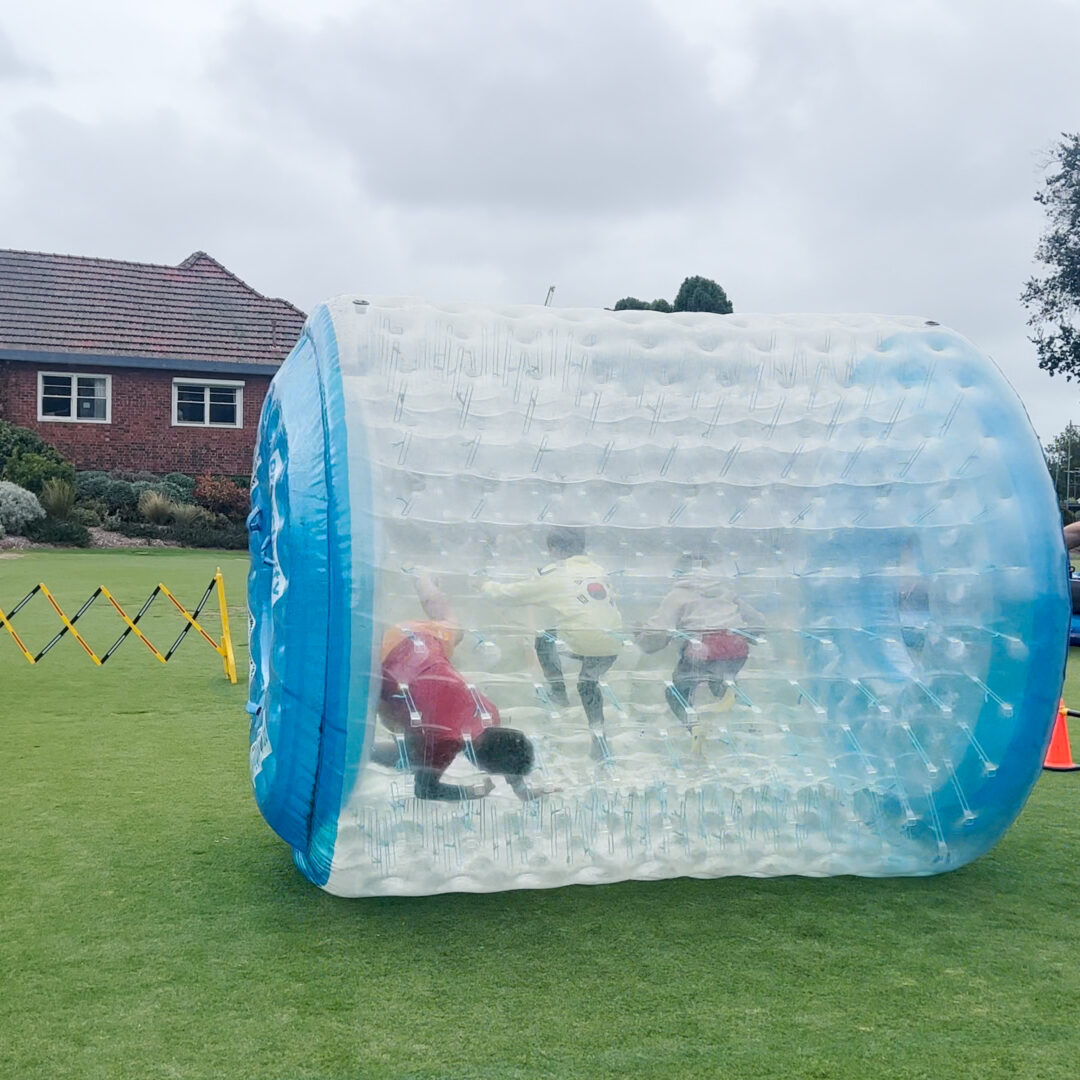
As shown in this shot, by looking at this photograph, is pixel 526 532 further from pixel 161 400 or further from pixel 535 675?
pixel 161 400

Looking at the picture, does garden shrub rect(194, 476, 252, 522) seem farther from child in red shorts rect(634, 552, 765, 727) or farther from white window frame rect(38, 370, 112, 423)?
child in red shorts rect(634, 552, 765, 727)

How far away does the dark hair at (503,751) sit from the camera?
171 inches

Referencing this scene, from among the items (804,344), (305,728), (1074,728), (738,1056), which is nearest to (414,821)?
(305,728)

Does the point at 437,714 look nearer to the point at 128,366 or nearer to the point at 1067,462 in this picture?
the point at 128,366

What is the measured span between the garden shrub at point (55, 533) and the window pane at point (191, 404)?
21.6 feet

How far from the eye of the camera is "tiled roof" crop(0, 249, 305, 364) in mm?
28594

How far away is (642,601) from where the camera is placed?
14.9 feet

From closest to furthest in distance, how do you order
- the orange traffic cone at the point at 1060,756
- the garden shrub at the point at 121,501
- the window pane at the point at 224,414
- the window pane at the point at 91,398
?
the orange traffic cone at the point at 1060,756 → the garden shrub at the point at 121,501 → the window pane at the point at 91,398 → the window pane at the point at 224,414

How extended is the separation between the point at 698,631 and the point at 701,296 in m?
28.4

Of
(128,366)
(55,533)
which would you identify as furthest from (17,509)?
(128,366)

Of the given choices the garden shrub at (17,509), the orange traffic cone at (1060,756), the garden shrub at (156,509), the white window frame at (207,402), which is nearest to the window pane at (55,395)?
the white window frame at (207,402)

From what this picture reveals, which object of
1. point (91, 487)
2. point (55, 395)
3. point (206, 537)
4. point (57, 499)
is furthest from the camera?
point (55, 395)

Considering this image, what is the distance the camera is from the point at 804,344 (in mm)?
4922

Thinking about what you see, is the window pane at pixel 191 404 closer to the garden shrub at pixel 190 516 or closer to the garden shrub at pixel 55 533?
the garden shrub at pixel 190 516
